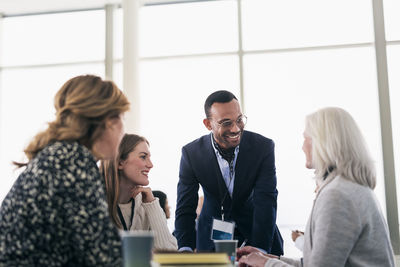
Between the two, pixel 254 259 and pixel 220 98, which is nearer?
pixel 254 259

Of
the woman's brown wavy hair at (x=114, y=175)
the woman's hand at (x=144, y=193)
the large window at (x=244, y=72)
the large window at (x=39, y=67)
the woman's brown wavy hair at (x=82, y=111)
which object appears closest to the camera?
the woman's brown wavy hair at (x=82, y=111)

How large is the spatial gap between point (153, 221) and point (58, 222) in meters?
1.35

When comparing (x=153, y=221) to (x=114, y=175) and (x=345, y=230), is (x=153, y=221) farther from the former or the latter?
(x=345, y=230)

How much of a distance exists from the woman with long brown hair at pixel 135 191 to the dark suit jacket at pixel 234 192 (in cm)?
13

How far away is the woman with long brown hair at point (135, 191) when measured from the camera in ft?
8.00

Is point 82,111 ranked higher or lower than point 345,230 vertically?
higher

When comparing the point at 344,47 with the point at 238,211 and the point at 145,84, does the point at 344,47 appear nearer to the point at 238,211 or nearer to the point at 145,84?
the point at 145,84

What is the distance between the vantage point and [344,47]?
503 centimetres

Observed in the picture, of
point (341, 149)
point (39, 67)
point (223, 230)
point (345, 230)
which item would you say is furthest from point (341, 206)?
point (39, 67)

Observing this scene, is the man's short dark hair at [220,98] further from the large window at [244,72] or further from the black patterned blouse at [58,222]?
the large window at [244,72]

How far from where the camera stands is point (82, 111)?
1382 mm

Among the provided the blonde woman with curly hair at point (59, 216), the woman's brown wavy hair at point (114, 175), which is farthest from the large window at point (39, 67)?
the blonde woman with curly hair at point (59, 216)

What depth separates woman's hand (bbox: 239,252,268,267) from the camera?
185 cm

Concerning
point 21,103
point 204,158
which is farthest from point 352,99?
point 21,103
